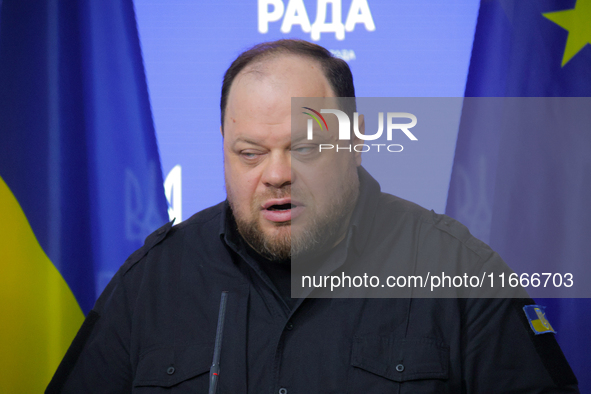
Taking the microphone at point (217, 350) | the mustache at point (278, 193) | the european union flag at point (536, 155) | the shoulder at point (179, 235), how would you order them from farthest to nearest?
the european union flag at point (536, 155), the shoulder at point (179, 235), the mustache at point (278, 193), the microphone at point (217, 350)

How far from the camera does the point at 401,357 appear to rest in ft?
3.63

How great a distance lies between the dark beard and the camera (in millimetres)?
1214

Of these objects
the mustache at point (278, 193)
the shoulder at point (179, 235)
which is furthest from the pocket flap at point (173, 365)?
the mustache at point (278, 193)

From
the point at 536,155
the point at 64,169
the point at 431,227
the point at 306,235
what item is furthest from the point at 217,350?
the point at 536,155

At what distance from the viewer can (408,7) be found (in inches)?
65.5

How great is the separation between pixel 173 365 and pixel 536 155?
1.33m

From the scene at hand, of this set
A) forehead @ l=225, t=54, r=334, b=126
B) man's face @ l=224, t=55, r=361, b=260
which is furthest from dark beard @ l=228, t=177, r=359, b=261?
forehead @ l=225, t=54, r=334, b=126

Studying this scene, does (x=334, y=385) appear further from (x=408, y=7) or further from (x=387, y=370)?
(x=408, y=7)

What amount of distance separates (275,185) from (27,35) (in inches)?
43.6

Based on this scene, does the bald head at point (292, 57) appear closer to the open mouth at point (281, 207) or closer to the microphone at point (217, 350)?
the open mouth at point (281, 207)

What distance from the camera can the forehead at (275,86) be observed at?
1194 millimetres

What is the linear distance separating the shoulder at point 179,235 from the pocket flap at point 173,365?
0.28 m

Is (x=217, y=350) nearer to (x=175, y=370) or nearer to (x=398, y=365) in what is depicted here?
(x=175, y=370)

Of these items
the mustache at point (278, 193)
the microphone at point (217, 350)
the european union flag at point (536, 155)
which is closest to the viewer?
the microphone at point (217, 350)
